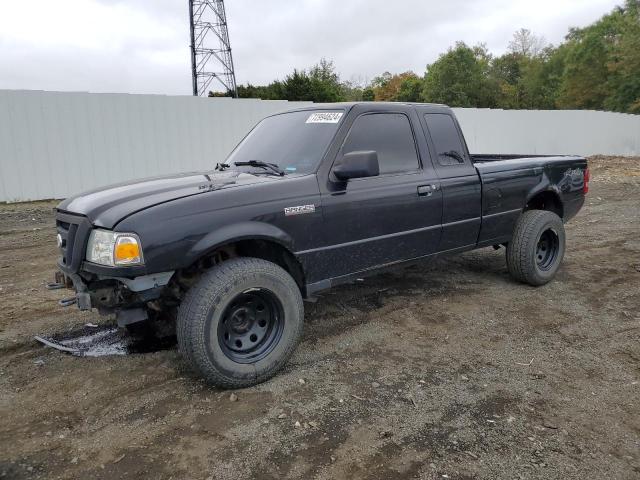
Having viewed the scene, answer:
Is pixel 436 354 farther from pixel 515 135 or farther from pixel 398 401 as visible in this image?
pixel 515 135

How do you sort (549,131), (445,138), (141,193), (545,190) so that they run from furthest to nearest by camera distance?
(549,131) → (545,190) → (445,138) → (141,193)

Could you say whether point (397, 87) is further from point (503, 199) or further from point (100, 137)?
point (503, 199)

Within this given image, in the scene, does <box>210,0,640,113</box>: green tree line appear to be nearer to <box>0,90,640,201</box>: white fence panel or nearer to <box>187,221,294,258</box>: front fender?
<box>0,90,640,201</box>: white fence panel

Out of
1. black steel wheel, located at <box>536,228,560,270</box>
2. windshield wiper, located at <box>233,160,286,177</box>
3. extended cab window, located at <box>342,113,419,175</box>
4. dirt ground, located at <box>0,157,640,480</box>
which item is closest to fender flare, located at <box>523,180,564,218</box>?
black steel wheel, located at <box>536,228,560,270</box>

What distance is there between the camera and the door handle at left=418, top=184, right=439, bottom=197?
4.25 metres

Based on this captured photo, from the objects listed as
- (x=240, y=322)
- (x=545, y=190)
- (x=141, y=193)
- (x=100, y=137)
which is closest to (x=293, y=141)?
(x=141, y=193)

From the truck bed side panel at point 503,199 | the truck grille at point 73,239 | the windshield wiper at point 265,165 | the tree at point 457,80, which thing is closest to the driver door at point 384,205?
the windshield wiper at point 265,165

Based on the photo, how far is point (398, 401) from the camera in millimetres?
3111

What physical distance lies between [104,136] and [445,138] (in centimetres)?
922

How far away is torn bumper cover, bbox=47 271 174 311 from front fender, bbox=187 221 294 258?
0.79 ft

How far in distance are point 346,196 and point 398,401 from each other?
154cm

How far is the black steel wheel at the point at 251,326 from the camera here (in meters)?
3.29

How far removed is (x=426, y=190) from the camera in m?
4.29

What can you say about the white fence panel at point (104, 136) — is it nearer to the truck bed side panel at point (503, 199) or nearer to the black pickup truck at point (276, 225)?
the black pickup truck at point (276, 225)
